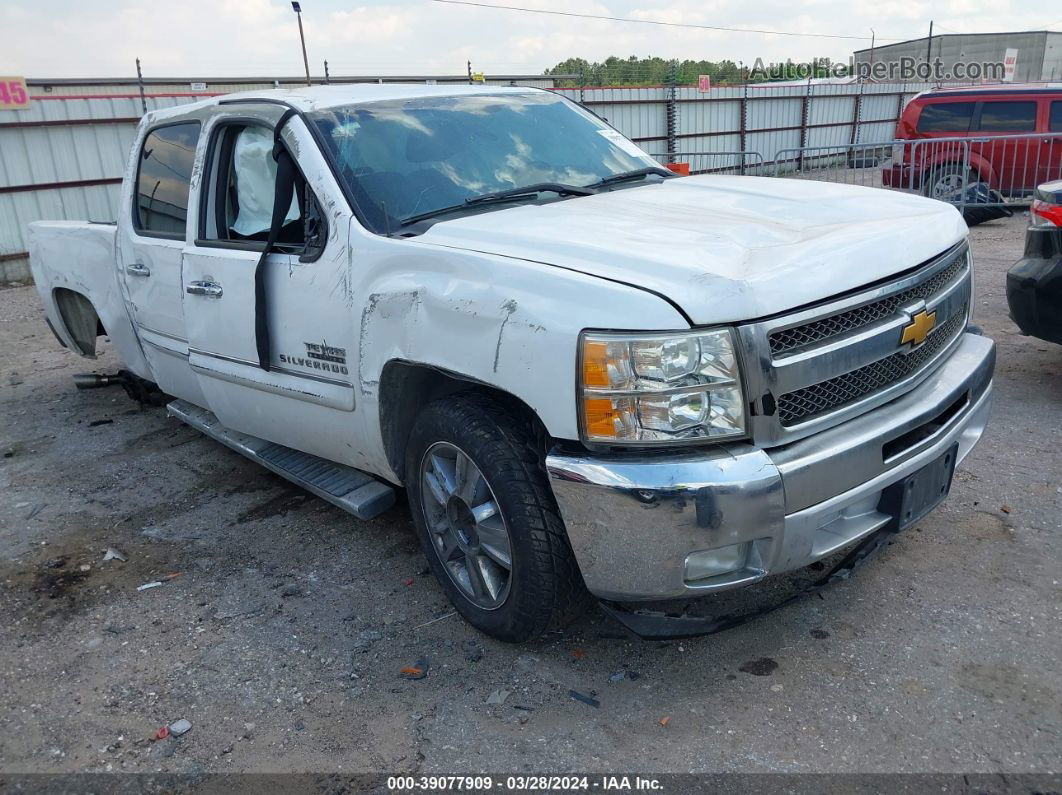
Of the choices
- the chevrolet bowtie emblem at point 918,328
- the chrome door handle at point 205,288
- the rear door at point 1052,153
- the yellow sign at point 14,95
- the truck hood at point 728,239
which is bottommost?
the rear door at point 1052,153

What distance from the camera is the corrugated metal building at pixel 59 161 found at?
1233 centimetres

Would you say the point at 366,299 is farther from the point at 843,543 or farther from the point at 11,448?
the point at 11,448

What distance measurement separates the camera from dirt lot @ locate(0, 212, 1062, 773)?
8.36ft

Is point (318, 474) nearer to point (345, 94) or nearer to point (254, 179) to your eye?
point (254, 179)

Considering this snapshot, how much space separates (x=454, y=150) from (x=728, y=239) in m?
1.38

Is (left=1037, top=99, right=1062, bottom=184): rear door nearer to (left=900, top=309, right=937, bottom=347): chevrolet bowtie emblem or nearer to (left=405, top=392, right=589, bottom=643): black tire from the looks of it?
(left=900, top=309, right=937, bottom=347): chevrolet bowtie emblem

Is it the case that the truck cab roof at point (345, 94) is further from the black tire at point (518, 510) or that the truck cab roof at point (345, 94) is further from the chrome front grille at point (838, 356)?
the chrome front grille at point (838, 356)

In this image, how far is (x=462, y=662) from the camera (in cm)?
301

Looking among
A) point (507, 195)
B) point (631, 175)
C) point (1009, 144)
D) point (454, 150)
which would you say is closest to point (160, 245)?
point (454, 150)

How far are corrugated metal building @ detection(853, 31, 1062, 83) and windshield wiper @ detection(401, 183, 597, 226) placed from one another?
47.0m

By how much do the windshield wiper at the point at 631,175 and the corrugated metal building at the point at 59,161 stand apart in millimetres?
10457

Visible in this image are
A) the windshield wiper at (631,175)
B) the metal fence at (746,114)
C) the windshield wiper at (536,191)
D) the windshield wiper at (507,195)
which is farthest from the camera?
the metal fence at (746,114)

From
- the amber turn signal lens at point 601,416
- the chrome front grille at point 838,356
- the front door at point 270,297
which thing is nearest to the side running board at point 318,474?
the front door at point 270,297

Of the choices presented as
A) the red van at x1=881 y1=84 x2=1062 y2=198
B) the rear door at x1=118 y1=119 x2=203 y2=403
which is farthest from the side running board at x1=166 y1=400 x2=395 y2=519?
the red van at x1=881 y1=84 x2=1062 y2=198
